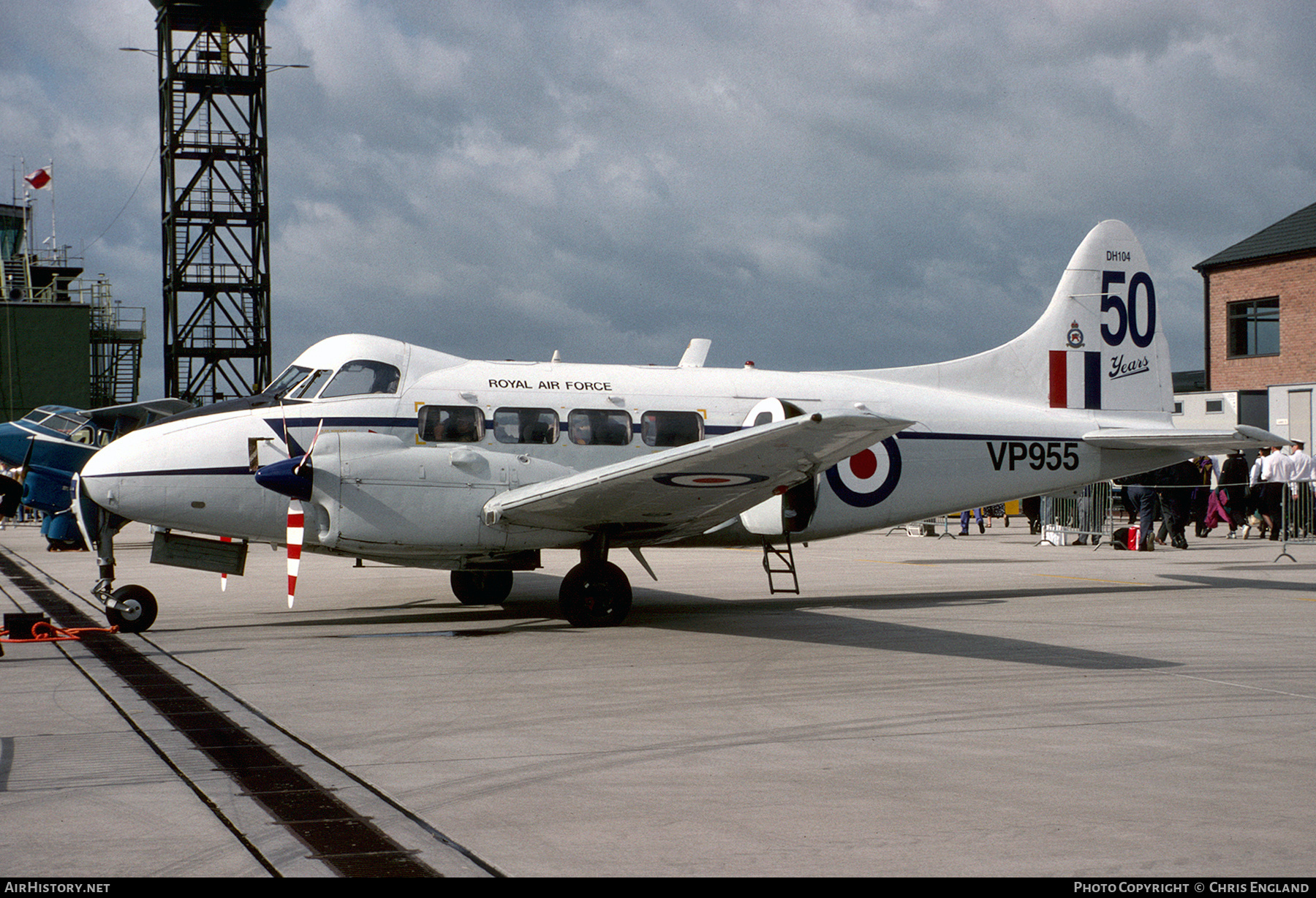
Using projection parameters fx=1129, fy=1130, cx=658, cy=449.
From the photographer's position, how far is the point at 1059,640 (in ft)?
35.0

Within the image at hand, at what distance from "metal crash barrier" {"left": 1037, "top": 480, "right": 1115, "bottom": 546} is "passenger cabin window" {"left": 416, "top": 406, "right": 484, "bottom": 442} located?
17.0 m

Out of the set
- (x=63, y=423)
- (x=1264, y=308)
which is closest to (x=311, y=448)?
(x=63, y=423)

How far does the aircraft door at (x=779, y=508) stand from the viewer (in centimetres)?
1238

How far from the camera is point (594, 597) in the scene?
11.9 metres

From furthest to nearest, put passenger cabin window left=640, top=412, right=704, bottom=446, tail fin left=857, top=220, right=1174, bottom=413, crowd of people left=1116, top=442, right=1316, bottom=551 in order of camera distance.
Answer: crowd of people left=1116, top=442, right=1316, bottom=551 < tail fin left=857, top=220, right=1174, bottom=413 < passenger cabin window left=640, top=412, right=704, bottom=446

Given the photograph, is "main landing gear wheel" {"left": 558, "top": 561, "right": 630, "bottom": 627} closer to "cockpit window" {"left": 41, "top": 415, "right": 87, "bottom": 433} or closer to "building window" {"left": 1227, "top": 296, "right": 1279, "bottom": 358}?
"cockpit window" {"left": 41, "top": 415, "right": 87, "bottom": 433}

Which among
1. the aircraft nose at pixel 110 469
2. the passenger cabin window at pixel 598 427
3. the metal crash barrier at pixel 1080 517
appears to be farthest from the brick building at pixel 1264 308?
the aircraft nose at pixel 110 469

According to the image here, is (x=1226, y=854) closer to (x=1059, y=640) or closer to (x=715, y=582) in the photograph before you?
(x=1059, y=640)

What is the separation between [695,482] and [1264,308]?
3729cm

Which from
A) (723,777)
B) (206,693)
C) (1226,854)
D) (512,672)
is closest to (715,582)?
(512,672)

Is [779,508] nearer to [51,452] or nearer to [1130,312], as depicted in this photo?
[1130,312]

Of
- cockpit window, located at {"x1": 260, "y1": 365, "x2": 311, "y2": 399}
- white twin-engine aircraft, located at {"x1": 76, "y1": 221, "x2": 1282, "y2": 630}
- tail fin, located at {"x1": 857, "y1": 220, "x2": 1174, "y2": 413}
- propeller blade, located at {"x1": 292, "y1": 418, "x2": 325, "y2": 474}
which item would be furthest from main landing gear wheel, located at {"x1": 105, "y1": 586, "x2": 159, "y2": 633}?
tail fin, located at {"x1": 857, "y1": 220, "x2": 1174, "y2": 413}

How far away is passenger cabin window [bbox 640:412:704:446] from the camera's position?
1268 cm

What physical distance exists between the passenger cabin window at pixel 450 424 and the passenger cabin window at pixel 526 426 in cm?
20
